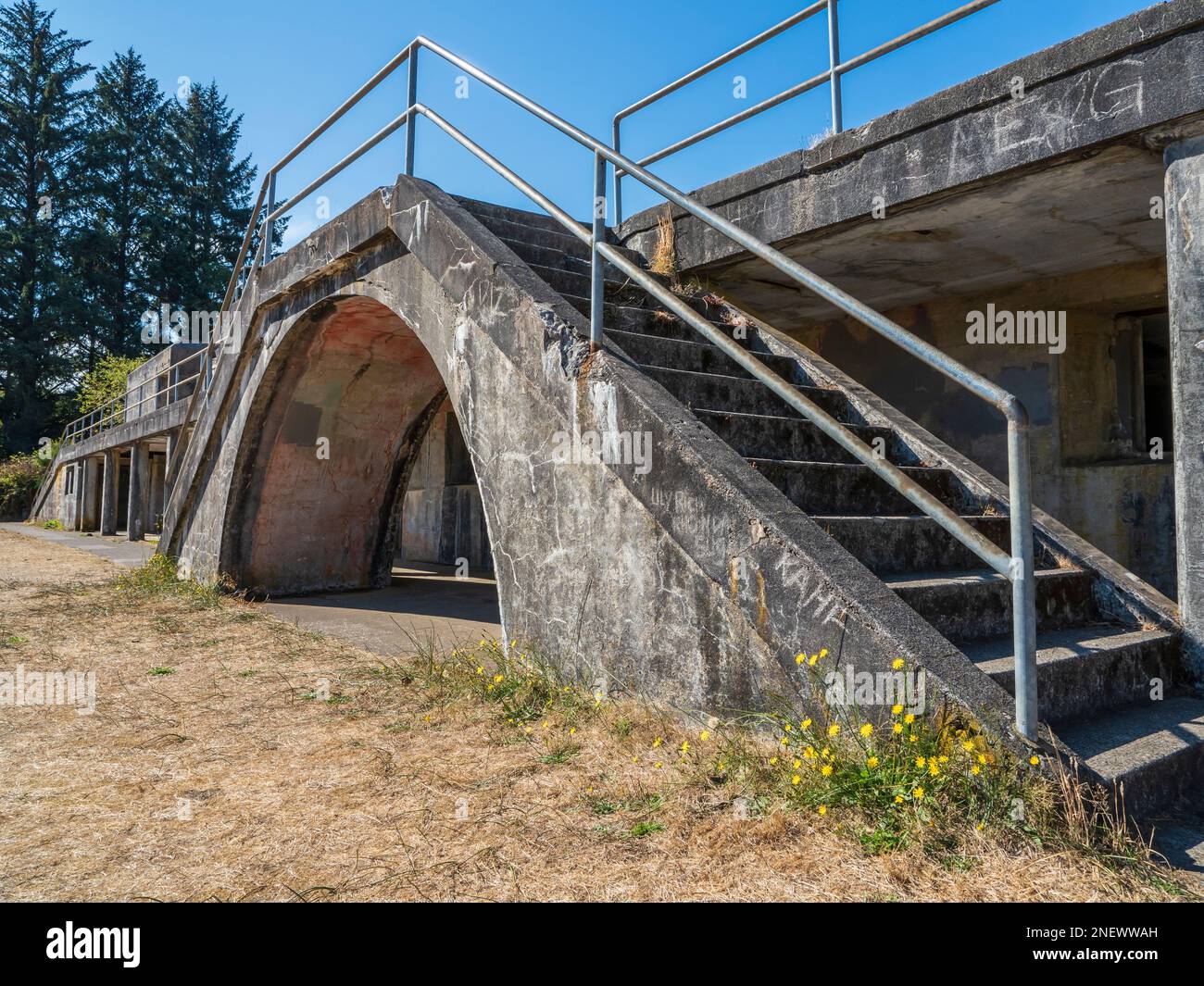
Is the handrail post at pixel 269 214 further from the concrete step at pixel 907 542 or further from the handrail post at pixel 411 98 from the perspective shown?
the concrete step at pixel 907 542

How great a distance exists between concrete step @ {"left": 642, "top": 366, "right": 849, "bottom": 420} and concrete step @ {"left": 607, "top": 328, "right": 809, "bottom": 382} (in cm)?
12

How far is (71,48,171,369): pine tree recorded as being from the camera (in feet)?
123

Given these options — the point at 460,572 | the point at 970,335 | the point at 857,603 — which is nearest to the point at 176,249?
the point at 460,572

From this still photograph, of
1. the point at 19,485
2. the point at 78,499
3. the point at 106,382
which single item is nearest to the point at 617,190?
the point at 78,499

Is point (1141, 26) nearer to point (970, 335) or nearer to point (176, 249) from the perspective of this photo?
point (970, 335)

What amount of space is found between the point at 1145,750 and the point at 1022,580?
1033 mm

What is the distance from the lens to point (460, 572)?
1152 centimetres

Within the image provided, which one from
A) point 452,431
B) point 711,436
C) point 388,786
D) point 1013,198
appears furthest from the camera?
point 452,431

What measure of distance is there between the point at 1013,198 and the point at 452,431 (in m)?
9.70

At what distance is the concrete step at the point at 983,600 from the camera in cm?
353

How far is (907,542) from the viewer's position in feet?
13.3

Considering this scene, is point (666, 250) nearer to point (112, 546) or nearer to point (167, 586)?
point (167, 586)

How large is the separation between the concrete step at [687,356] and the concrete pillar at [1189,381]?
1.83 metres

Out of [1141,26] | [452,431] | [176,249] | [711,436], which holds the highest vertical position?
[176,249]
